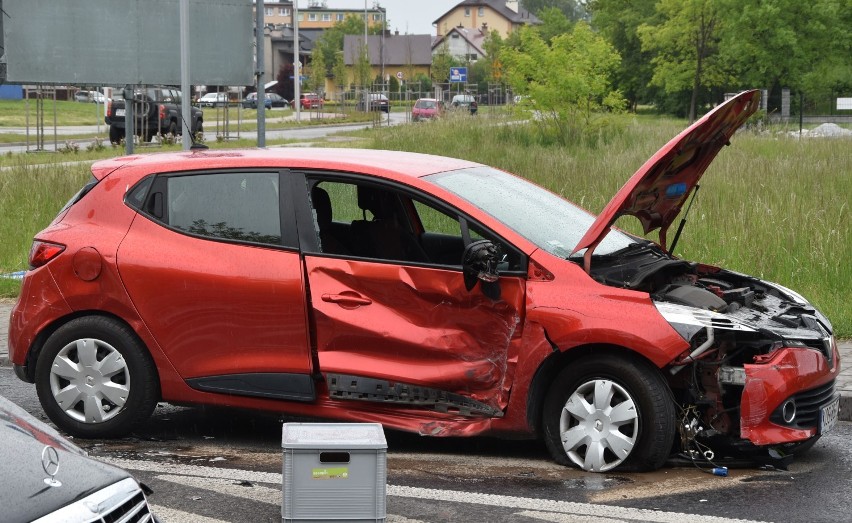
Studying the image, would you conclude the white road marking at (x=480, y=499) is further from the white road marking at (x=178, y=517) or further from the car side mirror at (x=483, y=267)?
the car side mirror at (x=483, y=267)

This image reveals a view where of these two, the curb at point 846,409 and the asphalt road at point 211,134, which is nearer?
the curb at point 846,409

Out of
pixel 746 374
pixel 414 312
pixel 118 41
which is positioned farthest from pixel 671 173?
pixel 118 41

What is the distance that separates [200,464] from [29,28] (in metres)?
9.74

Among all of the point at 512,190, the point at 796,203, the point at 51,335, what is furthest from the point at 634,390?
the point at 796,203

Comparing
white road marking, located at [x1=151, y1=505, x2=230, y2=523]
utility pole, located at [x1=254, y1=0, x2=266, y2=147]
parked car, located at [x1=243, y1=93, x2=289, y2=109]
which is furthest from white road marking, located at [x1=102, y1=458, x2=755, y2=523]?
parked car, located at [x1=243, y1=93, x2=289, y2=109]

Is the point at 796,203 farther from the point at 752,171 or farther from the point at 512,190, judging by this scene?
the point at 512,190

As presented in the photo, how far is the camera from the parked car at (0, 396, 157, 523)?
10.7ft

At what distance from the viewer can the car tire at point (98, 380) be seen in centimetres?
676

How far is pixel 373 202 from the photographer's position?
270 inches

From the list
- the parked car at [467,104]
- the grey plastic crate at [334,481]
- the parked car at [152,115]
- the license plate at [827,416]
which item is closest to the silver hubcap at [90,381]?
the grey plastic crate at [334,481]

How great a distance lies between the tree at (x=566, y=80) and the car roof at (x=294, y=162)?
67.0ft

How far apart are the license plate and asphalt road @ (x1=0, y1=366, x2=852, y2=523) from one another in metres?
0.22

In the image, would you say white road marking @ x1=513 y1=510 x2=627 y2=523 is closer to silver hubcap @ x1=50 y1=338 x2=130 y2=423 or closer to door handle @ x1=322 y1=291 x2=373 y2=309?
door handle @ x1=322 y1=291 x2=373 y2=309

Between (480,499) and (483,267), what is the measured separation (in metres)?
1.16
